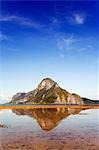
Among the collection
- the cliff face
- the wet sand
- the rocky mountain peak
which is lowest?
the wet sand

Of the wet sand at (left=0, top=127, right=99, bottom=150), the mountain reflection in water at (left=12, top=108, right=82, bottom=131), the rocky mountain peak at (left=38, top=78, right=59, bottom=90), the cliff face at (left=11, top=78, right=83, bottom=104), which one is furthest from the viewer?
the rocky mountain peak at (left=38, top=78, right=59, bottom=90)

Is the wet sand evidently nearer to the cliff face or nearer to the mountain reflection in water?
the mountain reflection in water

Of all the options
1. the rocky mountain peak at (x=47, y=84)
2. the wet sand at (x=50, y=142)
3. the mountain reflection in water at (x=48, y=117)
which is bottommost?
the wet sand at (x=50, y=142)

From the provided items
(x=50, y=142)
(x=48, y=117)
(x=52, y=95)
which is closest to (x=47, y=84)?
(x=52, y=95)

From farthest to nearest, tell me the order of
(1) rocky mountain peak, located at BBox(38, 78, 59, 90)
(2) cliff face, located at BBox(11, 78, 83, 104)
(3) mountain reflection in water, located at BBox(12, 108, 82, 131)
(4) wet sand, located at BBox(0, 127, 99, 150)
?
1. (1) rocky mountain peak, located at BBox(38, 78, 59, 90)
2. (2) cliff face, located at BBox(11, 78, 83, 104)
3. (3) mountain reflection in water, located at BBox(12, 108, 82, 131)
4. (4) wet sand, located at BBox(0, 127, 99, 150)

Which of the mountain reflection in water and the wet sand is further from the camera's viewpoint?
the mountain reflection in water

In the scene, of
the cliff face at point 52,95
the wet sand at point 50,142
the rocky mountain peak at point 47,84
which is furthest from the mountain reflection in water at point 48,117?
the rocky mountain peak at point 47,84

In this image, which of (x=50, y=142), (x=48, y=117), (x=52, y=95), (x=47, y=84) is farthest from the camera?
(x=47, y=84)

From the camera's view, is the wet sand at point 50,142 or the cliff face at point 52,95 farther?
the cliff face at point 52,95

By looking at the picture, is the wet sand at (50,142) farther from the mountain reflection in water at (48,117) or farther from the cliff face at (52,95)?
the cliff face at (52,95)

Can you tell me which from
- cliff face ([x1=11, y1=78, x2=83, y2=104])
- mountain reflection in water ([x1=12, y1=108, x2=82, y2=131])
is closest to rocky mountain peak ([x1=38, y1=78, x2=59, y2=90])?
cliff face ([x1=11, y1=78, x2=83, y2=104])

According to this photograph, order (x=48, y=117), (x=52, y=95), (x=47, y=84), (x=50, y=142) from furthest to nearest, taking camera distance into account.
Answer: (x=47, y=84)
(x=52, y=95)
(x=48, y=117)
(x=50, y=142)

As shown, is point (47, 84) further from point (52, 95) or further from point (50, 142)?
point (50, 142)

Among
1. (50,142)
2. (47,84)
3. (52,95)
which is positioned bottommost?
(50,142)
